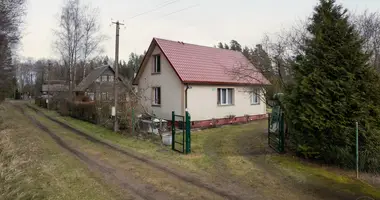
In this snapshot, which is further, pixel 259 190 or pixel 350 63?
pixel 350 63

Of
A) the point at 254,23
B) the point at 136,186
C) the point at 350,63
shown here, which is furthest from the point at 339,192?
the point at 254,23

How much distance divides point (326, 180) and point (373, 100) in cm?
261

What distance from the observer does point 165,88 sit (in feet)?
51.2

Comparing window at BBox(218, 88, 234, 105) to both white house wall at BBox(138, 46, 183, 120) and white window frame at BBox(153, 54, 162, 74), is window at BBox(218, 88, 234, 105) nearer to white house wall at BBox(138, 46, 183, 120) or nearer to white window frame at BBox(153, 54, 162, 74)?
white house wall at BBox(138, 46, 183, 120)

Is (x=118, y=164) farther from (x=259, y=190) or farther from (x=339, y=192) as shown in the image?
(x=339, y=192)

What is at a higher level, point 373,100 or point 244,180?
point 373,100

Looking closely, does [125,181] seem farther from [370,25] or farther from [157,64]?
[370,25]

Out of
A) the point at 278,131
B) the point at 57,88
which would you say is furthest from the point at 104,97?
the point at 57,88

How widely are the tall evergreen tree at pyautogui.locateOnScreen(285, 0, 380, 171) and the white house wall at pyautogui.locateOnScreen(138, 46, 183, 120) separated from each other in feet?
26.5

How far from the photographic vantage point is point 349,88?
6.48 metres

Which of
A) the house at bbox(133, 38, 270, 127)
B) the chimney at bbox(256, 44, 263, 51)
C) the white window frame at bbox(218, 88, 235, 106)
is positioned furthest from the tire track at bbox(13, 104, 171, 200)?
the white window frame at bbox(218, 88, 235, 106)

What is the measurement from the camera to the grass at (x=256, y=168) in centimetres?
532

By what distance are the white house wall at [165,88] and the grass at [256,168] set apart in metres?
3.91

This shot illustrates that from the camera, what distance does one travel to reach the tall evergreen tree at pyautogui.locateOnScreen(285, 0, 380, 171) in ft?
20.8
